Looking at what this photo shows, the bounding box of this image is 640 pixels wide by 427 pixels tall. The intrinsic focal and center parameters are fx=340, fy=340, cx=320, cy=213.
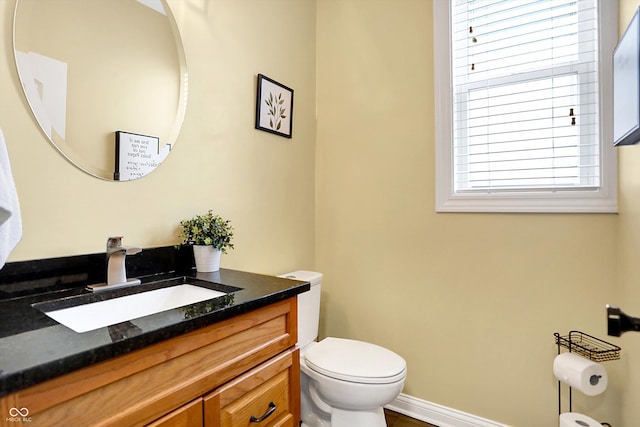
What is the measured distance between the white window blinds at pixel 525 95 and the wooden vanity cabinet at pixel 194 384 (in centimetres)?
132

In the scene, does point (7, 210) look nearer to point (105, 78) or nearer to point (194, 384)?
point (194, 384)

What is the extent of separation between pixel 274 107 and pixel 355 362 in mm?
1387

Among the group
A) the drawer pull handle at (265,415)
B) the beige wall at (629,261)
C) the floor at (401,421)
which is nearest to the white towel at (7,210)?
the drawer pull handle at (265,415)

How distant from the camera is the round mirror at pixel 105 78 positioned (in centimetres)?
105

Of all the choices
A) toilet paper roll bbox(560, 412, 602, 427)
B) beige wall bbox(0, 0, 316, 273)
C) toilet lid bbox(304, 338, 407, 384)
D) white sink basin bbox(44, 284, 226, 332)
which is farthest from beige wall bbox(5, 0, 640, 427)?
toilet lid bbox(304, 338, 407, 384)

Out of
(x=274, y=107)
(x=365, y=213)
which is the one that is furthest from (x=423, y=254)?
(x=274, y=107)

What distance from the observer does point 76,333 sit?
70 cm

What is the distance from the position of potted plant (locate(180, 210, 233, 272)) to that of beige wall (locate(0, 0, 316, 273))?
9 centimetres

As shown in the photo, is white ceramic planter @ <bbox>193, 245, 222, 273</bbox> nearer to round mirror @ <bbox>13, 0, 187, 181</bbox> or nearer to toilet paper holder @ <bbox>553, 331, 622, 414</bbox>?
round mirror @ <bbox>13, 0, 187, 181</bbox>

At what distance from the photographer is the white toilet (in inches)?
55.7

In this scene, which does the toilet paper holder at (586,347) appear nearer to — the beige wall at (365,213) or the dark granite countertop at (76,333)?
the beige wall at (365,213)

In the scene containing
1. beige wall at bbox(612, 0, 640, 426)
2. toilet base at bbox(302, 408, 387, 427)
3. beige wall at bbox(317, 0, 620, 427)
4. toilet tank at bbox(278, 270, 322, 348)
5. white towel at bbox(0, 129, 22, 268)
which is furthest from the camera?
toilet tank at bbox(278, 270, 322, 348)

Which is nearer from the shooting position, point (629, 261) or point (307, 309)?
point (629, 261)

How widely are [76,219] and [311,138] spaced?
4.83ft
